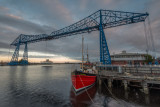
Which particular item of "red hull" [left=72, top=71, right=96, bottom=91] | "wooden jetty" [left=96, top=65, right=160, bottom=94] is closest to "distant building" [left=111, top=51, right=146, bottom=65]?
"wooden jetty" [left=96, top=65, right=160, bottom=94]

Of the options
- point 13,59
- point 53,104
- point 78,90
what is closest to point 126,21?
point 78,90

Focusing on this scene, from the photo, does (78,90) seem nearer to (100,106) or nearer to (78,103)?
(78,103)

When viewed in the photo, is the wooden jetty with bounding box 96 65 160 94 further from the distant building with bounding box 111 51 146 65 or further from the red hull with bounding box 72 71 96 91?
the distant building with bounding box 111 51 146 65

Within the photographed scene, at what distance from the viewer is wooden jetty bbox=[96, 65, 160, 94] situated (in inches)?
500

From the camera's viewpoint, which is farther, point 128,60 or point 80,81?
point 128,60

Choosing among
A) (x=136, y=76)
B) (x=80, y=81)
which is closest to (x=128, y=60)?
(x=136, y=76)

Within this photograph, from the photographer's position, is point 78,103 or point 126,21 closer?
point 78,103

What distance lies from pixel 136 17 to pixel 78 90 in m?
28.0

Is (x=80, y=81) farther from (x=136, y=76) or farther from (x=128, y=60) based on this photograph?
(x=128, y=60)

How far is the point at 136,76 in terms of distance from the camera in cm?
1391

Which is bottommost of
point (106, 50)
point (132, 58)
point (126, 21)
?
point (132, 58)

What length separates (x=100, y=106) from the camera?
10133 millimetres

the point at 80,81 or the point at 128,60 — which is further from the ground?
the point at 128,60

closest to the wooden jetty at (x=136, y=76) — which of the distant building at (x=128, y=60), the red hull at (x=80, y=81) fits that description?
the red hull at (x=80, y=81)
